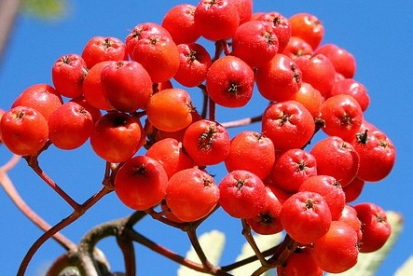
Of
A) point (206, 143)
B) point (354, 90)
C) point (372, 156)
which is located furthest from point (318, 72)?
point (206, 143)

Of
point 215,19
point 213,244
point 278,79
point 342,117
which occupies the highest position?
point 215,19

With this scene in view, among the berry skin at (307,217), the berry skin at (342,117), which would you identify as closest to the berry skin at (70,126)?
the berry skin at (307,217)

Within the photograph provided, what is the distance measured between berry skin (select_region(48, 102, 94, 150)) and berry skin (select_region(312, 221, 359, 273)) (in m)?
0.84

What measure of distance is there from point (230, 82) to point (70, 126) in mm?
565

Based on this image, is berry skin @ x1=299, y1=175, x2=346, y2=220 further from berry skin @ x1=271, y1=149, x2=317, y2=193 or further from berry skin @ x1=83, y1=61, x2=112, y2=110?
berry skin @ x1=83, y1=61, x2=112, y2=110

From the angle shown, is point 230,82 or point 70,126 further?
point 230,82

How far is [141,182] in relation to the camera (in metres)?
1.71

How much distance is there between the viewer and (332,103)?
2207mm

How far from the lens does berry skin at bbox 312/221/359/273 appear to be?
5.93ft

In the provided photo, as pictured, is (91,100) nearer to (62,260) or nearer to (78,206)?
(78,206)

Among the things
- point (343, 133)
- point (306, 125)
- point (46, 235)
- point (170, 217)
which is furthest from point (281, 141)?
point (46, 235)

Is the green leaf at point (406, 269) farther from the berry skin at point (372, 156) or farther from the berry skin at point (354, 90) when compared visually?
the berry skin at point (354, 90)

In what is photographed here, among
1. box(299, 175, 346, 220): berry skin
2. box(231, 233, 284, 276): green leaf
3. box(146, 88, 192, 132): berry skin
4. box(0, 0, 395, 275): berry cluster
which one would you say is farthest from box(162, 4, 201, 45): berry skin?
box(231, 233, 284, 276): green leaf

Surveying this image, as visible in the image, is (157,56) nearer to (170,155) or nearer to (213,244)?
(170,155)
